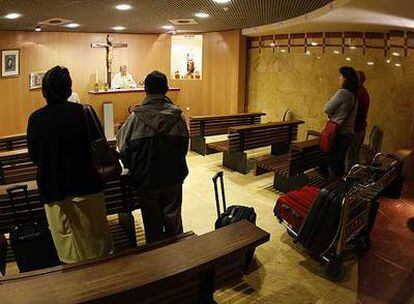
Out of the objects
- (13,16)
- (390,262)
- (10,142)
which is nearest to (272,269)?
(390,262)

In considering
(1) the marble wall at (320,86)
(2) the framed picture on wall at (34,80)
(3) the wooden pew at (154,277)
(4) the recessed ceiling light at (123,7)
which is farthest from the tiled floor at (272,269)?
(2) the framed picture on wall at (34,80)

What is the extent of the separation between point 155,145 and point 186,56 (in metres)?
8.95

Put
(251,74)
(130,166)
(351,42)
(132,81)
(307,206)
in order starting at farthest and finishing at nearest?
1. (132,81)
2. (251,74)
3. (351,42)
4. (307,206)
5. (130,166)

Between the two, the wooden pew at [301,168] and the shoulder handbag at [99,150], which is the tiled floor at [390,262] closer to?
the wooden pew at [301,168]

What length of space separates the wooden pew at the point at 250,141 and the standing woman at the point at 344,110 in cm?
157

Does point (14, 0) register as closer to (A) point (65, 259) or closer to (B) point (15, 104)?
(A) point (65, 259)

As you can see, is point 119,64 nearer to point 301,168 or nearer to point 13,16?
point 13,16

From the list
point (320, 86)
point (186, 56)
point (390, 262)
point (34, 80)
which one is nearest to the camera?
point (390, 262)

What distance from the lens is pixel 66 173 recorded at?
227 centimetres

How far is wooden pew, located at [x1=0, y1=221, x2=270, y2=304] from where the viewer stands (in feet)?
Answer: 5.54

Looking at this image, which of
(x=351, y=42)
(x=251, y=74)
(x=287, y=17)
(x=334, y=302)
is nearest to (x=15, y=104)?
(x=251, y=74)

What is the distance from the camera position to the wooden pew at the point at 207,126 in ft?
22.8

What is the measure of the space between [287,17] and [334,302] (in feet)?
15.7

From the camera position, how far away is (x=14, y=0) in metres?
4.89
